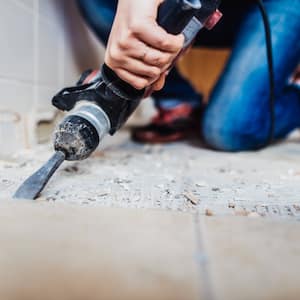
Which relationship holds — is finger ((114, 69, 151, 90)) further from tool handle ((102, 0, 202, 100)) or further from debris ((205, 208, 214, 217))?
debris ((205, 208, 214, 217))

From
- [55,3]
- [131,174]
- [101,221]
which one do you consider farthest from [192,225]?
[55,3]

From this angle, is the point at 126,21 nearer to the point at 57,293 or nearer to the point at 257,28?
the point at 57,293

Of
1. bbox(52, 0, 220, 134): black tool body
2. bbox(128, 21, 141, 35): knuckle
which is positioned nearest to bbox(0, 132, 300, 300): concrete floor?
bbox(52, 0, 220, 134): black tool body

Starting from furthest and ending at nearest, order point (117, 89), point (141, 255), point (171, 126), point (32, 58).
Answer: point (171, 126) < point (32, 58) < point (117, 89) < point (141, 255)

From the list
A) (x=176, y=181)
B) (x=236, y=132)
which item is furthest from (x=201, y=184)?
(x=236, y=132)

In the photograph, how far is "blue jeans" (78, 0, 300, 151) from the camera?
2.92ft

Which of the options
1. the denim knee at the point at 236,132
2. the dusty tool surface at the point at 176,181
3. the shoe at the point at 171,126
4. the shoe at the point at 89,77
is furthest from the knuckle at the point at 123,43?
the shoe at the point at 171,126

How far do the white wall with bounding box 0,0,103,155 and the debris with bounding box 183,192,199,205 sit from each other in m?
0.40

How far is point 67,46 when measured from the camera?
1012 mm

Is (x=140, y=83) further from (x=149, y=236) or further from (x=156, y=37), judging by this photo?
(x=149, y=236)

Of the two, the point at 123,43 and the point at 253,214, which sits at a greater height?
the point at 123,43

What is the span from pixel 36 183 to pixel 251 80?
0.64 m

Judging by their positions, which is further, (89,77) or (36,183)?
(89,77)

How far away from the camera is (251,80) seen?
2.95ft
